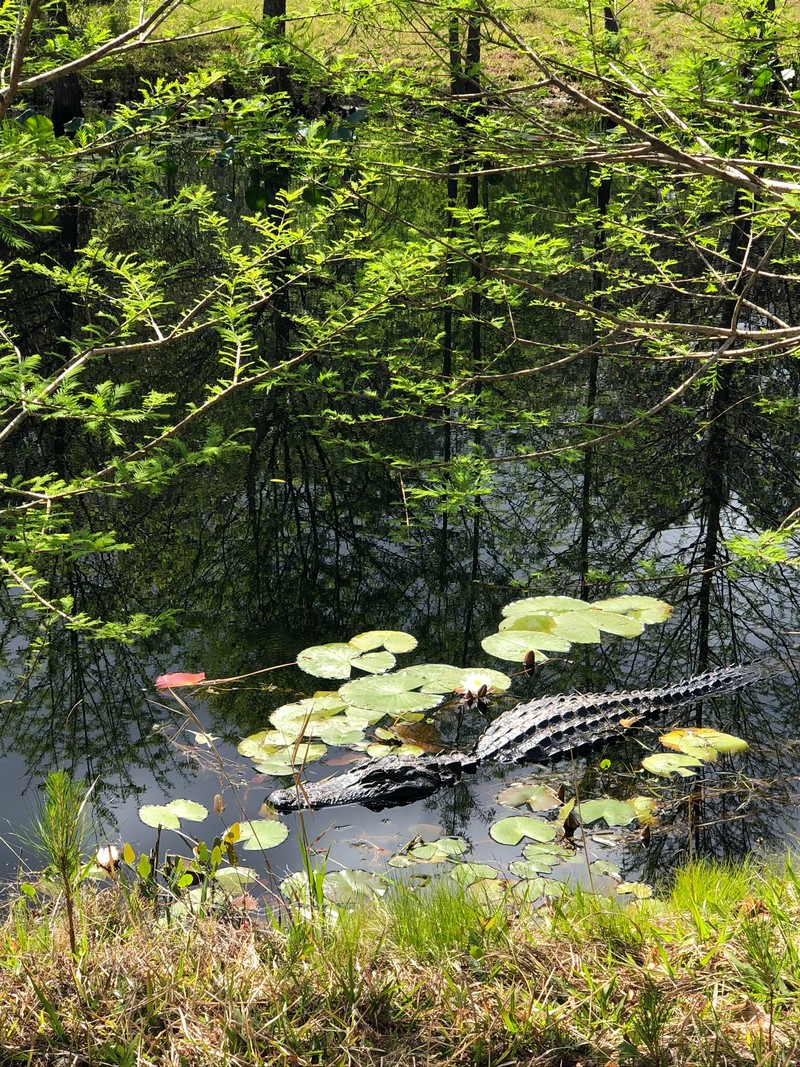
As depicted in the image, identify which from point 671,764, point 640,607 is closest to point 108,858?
point 671,764

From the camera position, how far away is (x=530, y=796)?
309cm

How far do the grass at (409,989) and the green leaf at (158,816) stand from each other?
839 mm

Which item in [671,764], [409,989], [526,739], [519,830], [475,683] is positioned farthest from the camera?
[475,683]

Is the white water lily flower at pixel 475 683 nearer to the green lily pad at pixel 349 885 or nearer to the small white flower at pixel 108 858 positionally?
the green lily pad at pixel 349 885

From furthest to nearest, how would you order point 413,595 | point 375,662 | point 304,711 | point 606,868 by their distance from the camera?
point 413,595
point 375,662
point 304,711
point 606,868

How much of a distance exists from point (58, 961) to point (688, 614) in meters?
3.16

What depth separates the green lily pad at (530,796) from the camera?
3.04m

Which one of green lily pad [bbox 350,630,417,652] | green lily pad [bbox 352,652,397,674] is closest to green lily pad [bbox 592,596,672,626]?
green lily pad [bbox 350,630,417,652]

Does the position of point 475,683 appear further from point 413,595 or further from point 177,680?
point 177,680

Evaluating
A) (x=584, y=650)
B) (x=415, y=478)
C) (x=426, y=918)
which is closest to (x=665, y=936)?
(x=426, y=918)

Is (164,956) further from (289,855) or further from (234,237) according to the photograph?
(234,237)

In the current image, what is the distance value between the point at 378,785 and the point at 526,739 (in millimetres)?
594

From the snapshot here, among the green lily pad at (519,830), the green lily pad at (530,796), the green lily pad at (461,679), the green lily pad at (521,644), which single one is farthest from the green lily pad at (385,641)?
the green lily pad at (519,830)

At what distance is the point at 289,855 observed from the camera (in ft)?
9.19
